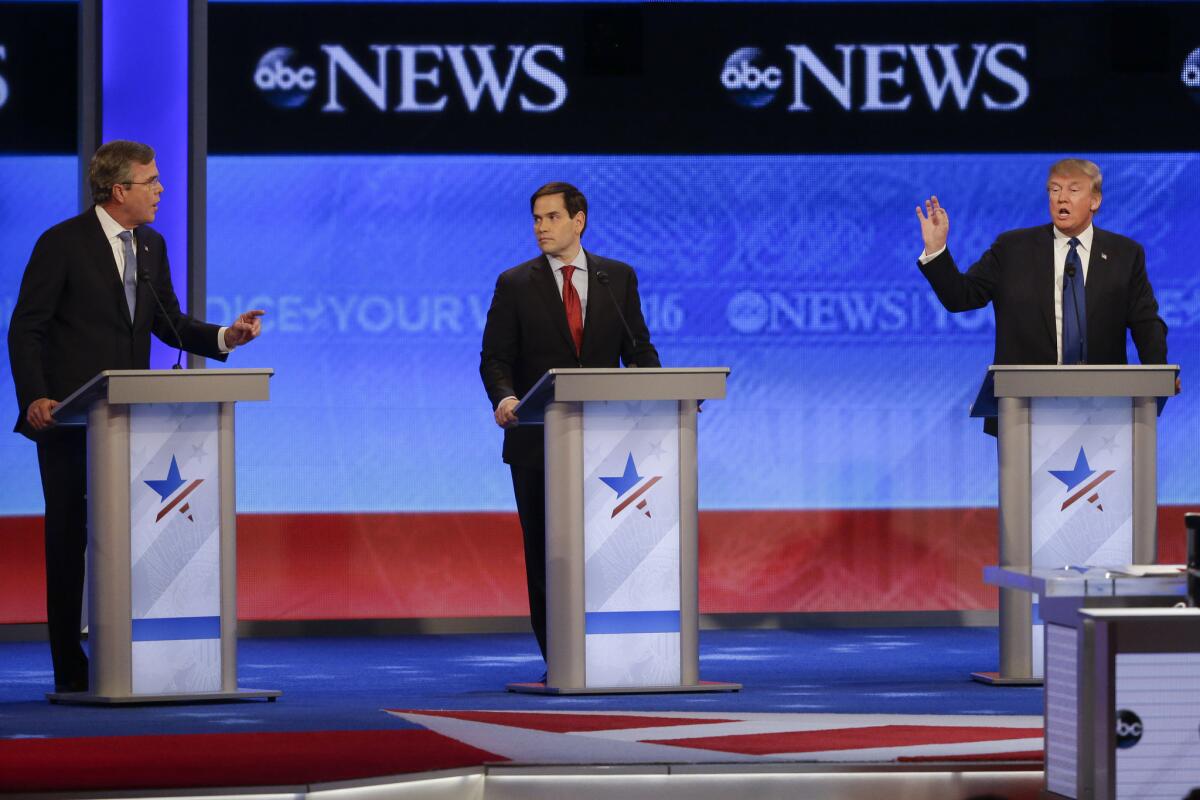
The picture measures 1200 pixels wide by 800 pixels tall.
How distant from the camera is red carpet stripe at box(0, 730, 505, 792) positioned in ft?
11.5

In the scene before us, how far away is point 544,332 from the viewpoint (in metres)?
5.65

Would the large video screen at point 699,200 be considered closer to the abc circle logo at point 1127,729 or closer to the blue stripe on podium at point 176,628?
the blue stripe on podium at point 176,628

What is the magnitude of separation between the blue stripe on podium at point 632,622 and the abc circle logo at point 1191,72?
379 cm

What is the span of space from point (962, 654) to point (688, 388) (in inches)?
77.6

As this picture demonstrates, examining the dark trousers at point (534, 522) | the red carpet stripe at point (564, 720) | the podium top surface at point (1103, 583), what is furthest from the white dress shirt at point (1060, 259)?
the podium top surface at point (1103, 583)

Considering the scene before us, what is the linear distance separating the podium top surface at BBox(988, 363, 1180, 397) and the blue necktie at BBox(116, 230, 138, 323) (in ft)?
7.96

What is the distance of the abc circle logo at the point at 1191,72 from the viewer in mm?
7734

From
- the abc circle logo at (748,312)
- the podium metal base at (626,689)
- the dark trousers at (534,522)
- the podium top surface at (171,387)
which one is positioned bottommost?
the podium metal base at (626,689)

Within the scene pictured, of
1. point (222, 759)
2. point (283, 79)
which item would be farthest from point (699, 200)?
point (222, 759)

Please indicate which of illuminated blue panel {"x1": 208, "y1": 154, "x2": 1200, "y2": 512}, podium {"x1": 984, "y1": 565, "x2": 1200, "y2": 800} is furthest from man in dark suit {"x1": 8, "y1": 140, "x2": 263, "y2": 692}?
podium {"x1": 984, "y1": 565, "x2": 1200, "y2": 800}

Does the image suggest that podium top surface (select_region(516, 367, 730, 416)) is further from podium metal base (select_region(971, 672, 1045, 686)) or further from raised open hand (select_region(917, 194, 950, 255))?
podium metal base (select_region(971, 672, 1045, 686))

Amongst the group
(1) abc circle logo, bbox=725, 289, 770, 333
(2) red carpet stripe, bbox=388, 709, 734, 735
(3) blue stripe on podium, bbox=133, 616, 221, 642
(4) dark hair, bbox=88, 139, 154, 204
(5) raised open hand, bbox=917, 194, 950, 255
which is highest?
(4) dark hair, bbox=88, 139, 154, 204

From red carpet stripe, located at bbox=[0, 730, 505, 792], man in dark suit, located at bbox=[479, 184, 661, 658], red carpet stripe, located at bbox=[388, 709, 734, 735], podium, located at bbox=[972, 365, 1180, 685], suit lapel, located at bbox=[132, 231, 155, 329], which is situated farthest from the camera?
man in dark suit, located at bbox=[479, 184, 661, 658]

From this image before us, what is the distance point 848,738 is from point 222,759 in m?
1.34
